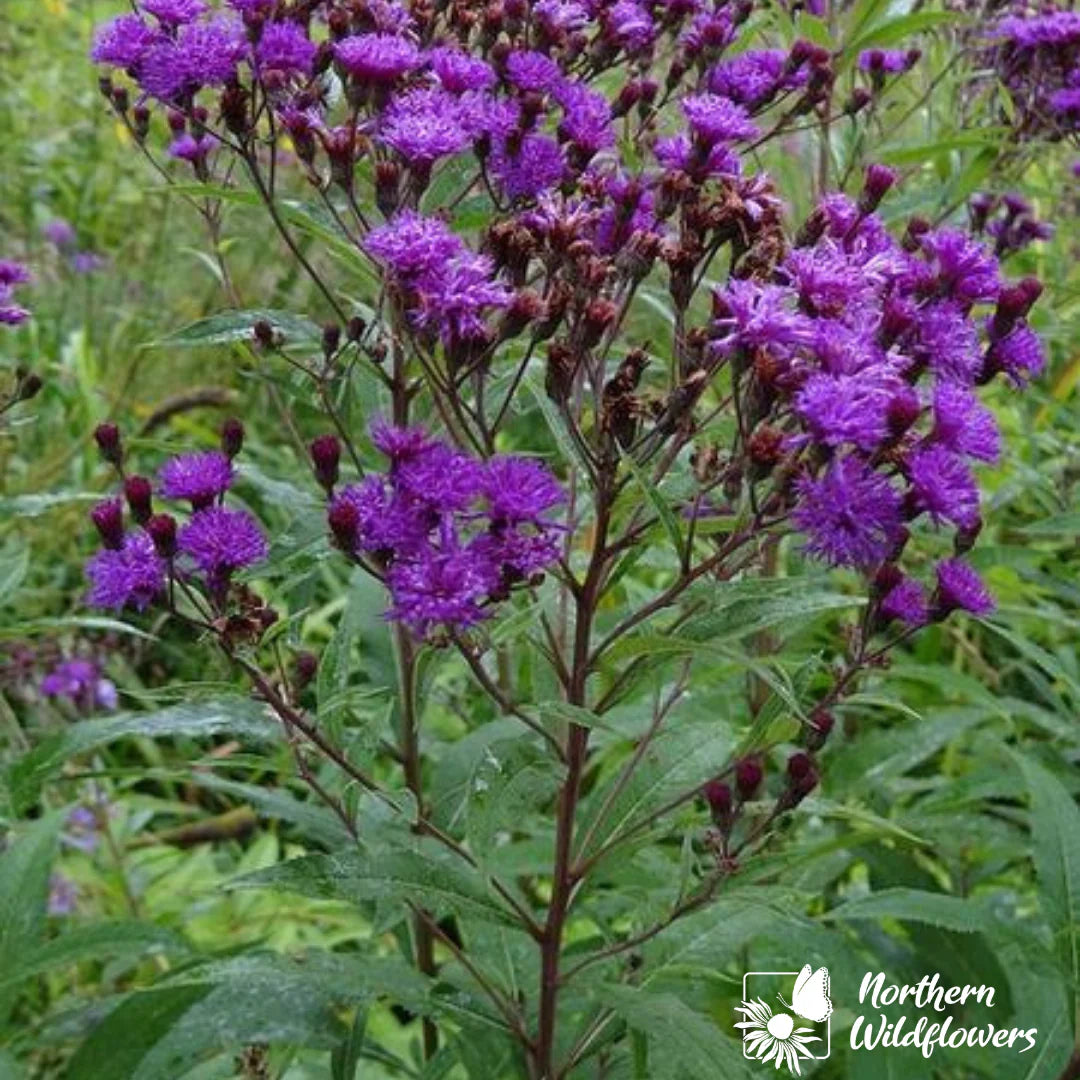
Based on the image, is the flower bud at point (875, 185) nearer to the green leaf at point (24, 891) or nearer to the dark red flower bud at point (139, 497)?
the dark red flower bud at point (139, 497)

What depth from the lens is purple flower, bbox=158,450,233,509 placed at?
5.23 feet

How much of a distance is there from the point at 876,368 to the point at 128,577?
2.50 ft

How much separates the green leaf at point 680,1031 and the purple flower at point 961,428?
0.62 metres

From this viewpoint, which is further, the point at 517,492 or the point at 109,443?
the point at 109,443

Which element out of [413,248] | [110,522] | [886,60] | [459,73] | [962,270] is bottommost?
[110,522]

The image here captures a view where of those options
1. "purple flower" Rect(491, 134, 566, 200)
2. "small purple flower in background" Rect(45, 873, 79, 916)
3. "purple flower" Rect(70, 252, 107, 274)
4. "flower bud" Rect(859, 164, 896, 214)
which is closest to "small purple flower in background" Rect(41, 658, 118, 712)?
"small purple flower in background" Rect(45, 873, 79, 916)

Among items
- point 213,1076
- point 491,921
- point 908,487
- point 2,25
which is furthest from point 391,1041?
point 2,25

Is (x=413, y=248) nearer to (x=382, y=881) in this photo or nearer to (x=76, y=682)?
(x=382, y=881)

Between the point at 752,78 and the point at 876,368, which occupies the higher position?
the point at 752,78

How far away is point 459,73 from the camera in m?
1.79

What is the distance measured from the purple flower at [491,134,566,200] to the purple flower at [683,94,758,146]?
0.16 meters

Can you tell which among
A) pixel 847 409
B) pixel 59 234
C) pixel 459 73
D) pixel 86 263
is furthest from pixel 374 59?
pixel 59 234

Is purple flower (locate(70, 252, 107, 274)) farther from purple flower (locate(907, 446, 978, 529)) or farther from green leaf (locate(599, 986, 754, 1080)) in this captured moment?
purple flower (locate(907, 446, 978, 529))

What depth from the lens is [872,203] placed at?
1.82m
